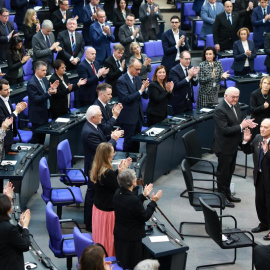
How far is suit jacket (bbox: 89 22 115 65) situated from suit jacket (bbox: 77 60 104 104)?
170 cm

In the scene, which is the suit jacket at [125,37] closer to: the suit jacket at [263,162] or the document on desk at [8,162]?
the document on desk at [8,162]

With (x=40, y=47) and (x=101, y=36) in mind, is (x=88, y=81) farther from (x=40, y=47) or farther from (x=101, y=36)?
(x=101, y=36)

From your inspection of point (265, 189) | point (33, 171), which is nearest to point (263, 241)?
point (265, 189)

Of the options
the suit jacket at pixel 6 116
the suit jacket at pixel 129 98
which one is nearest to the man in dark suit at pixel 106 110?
the suit jacket at pixel 129 98

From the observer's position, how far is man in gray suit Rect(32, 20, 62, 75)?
1333 cm

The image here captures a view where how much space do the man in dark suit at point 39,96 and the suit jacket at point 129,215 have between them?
4213mm

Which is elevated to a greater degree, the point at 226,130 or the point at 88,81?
the point at 88,81

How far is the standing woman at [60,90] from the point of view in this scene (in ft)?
38.1

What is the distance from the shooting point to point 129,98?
11.2 metres

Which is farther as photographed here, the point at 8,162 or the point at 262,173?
the point at 8,162

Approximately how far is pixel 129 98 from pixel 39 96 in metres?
1.48

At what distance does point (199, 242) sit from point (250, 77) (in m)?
5.67

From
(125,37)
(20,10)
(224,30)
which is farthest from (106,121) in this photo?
(20,10)

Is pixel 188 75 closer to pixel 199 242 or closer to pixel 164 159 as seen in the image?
pixel 164 159
